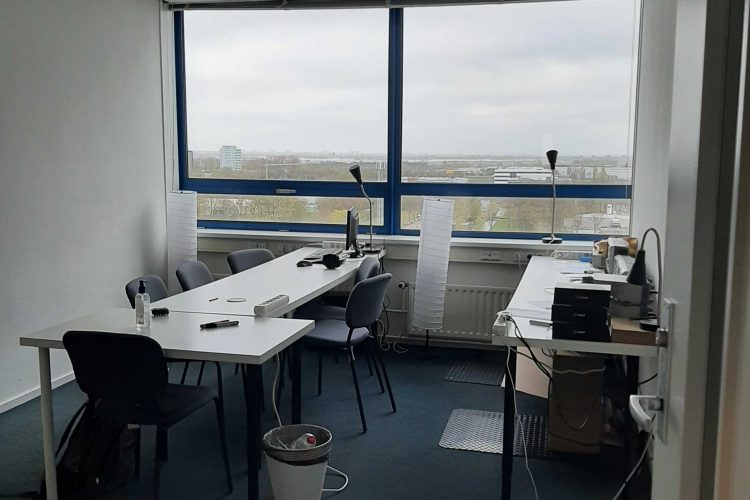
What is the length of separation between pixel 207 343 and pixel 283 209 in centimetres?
327

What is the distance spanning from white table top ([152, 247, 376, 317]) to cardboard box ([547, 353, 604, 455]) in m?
1.45

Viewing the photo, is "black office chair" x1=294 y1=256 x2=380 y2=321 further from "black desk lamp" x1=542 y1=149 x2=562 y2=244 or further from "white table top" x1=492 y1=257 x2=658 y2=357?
"black desk lamp" x1=542 y1=149 x2=562 y2=244

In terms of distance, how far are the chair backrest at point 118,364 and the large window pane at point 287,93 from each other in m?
3.36

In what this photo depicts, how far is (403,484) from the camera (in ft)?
10.5

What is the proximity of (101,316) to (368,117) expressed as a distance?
306cm

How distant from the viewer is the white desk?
266 cm

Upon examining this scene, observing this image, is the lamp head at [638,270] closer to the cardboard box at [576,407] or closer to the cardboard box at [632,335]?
the cardboard box at [632,335]

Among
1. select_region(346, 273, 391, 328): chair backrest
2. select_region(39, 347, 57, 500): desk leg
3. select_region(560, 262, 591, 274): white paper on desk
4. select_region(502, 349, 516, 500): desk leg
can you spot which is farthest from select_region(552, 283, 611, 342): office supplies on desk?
select_region(39, 347, 57, 500): desk leg

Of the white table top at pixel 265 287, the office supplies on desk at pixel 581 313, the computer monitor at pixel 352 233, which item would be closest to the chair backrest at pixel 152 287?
the white table top at pixel 265 287

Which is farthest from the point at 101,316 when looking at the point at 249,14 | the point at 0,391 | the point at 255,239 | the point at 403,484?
Answer: the point at 249,14

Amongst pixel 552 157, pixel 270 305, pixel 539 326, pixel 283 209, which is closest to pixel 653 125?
pixel 552 157

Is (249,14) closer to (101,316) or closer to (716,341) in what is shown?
(101,316)

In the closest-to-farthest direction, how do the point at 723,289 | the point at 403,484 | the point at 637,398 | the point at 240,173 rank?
the point at 723,289 → the point at 637,398 → the point at 403,484 → the point at 240,173

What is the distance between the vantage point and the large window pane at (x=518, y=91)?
5.00 m
